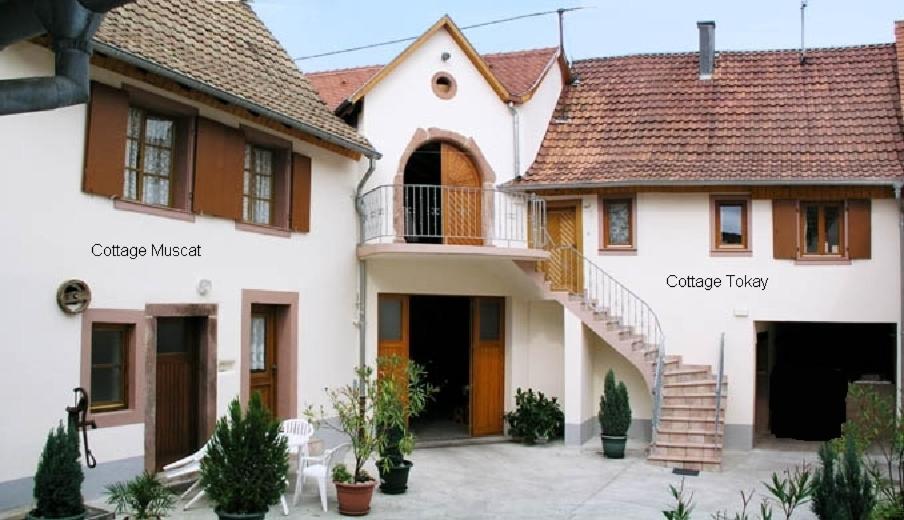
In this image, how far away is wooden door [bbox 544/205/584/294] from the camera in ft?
58.2

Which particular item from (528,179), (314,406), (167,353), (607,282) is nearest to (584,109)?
(528,179)

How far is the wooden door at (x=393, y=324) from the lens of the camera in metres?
17.0

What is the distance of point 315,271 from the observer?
15.0m

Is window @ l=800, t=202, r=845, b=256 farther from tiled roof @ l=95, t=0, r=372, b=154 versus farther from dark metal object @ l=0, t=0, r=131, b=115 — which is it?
dark metal object @ l=0, t=0, r=131, b=115

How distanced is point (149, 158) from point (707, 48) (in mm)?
11635

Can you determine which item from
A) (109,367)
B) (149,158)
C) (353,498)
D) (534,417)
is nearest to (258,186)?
(149,158)

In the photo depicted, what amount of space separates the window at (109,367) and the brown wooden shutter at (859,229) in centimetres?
1156

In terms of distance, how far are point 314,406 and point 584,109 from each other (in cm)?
807

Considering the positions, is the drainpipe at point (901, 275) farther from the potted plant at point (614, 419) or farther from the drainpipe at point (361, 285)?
the drainpipe at point (361, 285)

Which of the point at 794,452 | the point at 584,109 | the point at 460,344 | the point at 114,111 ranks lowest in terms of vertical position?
the point at 794,452

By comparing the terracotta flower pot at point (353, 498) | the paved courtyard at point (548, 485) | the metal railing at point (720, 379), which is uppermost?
the metal railing at point (720, 379)

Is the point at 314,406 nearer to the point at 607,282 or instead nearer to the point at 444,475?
the point at 444,475

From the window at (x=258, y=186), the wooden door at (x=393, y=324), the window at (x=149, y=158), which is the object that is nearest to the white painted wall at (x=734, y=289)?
the wooden door at (x=393, y=324)

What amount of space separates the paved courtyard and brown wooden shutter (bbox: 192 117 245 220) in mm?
3641
